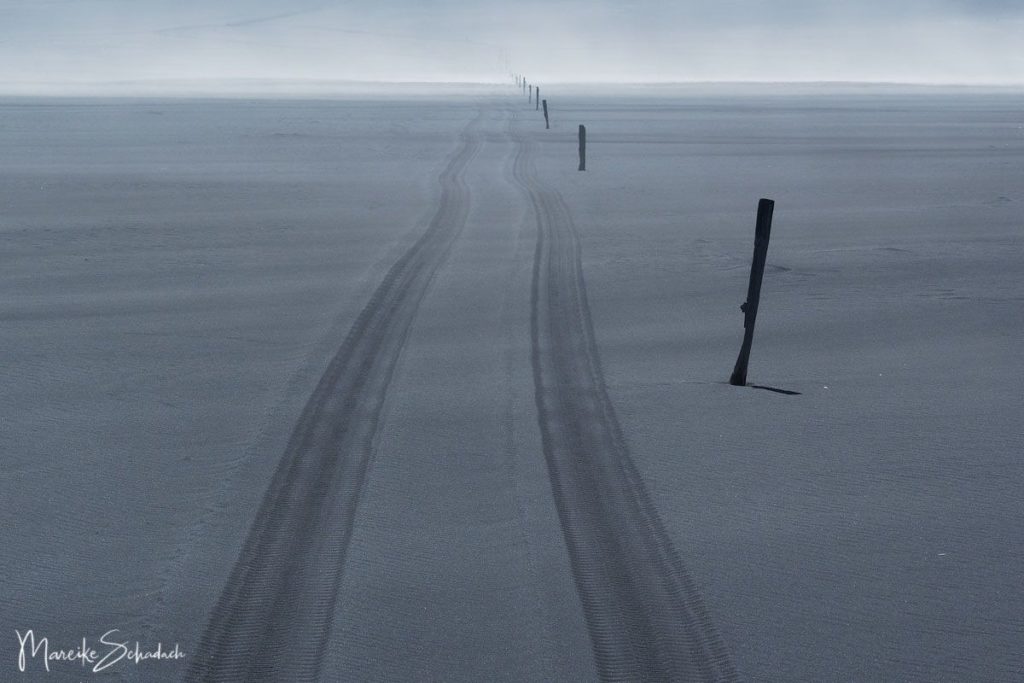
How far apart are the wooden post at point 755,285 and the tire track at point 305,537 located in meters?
2.49

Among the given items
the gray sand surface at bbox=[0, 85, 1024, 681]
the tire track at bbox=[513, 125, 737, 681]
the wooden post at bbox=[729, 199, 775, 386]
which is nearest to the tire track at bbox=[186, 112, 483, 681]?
the gray sand surface at bbox=[0, 85, 1024, 681]

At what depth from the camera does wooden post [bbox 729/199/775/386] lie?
6.78 m

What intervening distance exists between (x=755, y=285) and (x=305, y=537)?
374cm

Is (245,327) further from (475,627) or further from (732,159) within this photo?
(732,159)

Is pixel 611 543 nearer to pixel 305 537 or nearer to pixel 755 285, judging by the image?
pixel 305 537

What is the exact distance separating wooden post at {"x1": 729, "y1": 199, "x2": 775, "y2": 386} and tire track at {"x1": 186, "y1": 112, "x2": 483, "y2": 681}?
8.17 ft

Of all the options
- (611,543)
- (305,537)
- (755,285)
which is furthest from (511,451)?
(755,285)

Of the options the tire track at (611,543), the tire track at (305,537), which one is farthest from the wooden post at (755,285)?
the tire track at (305,537)

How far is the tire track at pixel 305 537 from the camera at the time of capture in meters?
3.88

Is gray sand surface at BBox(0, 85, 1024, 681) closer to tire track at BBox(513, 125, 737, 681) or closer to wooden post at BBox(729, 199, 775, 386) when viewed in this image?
tire track at BBox(513, 125, 737, 681)

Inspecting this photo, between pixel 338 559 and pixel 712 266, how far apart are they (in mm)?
7965

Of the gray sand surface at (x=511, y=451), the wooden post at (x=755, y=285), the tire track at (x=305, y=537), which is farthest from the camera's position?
the wooden post at (x=755, y=285)

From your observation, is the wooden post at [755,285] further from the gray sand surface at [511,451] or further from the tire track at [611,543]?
the tire track at [611,543]

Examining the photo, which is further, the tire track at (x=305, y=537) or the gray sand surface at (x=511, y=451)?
the gray sand surface at (x=511, y=451)
